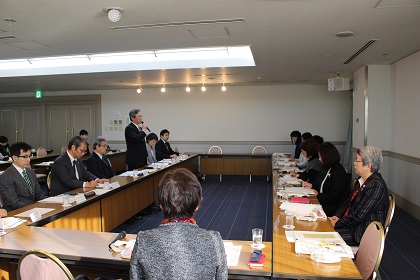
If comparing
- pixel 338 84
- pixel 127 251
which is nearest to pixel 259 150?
pixel 338 84

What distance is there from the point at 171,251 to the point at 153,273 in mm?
121

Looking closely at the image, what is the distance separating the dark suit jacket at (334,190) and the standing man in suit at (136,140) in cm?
328

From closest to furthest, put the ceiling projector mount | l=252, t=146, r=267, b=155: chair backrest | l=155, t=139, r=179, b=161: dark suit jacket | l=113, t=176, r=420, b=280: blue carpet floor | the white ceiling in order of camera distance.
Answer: the white ceiling, l=113, t=176, r=420, b=280: blue carpet floor, the ceiling projector mount, l=155, t=139, r=179, b=161: dark suit jacket, l=252, t=146, r=267, b=155: chair backrest

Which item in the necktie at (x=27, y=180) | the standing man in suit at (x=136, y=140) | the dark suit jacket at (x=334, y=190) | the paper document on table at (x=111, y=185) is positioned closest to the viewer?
the necktie at (x=27, y=180)

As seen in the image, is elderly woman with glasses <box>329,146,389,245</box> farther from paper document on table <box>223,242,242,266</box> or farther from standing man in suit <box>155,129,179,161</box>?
standing man in suit <box>155,129,179,161</box>

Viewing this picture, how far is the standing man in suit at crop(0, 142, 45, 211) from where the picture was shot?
3.32 metres

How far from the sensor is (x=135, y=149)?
6.16 metres

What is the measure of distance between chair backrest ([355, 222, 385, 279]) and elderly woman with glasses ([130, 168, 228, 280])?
989 mm

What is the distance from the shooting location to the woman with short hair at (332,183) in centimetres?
364

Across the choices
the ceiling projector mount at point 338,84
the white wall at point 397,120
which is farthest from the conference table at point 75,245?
the ceiling projector mount at point 338,84

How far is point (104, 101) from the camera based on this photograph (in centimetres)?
1112

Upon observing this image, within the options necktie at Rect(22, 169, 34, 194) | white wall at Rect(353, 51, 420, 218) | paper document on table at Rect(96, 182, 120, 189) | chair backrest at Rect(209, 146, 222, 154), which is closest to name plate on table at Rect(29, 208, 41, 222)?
necktie at Rect(22, 169, 34, 194)

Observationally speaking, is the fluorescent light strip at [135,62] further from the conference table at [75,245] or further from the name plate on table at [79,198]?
the conference table at [75,245]

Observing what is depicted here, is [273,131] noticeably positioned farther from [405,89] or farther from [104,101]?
[104,101]
